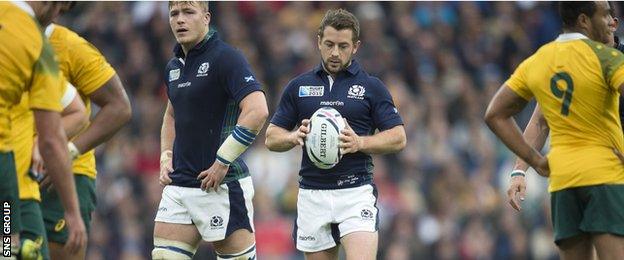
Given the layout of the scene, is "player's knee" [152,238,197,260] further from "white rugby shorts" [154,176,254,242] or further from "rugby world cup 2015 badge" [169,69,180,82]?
"rugby world cup 2015 badge" [169,69,180,82]

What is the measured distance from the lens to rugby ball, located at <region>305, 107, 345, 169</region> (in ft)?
29.9

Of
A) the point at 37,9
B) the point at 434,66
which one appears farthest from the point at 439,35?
the point at 37,9

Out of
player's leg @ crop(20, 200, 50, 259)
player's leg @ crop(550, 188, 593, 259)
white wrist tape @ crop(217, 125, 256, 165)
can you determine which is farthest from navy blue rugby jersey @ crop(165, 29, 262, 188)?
player's leg @ crop(550, 188, 593, 259)

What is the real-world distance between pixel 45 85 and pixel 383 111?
3091mm

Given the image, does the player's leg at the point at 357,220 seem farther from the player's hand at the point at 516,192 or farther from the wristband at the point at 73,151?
the wristband at the point at 73,151

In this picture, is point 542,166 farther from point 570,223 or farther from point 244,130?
point 244,130

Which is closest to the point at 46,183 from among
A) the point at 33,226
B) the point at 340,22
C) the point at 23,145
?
the point at 23,145

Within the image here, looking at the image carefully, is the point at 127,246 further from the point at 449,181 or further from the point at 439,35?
the point at 439,35

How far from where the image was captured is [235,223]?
30.9 feet

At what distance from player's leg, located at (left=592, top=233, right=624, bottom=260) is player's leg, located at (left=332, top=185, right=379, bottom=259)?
168 centimetres

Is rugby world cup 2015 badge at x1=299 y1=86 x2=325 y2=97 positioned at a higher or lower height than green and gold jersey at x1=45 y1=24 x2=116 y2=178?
lower

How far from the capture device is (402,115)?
58.3ft

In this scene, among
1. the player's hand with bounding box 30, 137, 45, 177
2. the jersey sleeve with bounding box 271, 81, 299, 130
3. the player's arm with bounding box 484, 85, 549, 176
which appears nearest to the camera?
the player's hand with bounding box 30, 137, 45, 177

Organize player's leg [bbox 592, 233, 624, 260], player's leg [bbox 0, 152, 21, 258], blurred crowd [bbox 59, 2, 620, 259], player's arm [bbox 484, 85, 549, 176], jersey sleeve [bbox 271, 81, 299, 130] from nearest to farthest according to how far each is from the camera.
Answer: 1. player's leg [bbox 0, 152, 21, 258]
2. player's leg [bbox 592, 233, 624, 260]
3. player's arm [bbox 484, 85, 549, 176]
4. jersey sleeve [bbox 271, 81, 299, 130]
5. blurred crowd [bbox 59, 2, 620, 259]
